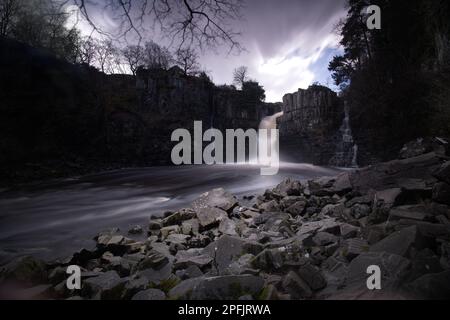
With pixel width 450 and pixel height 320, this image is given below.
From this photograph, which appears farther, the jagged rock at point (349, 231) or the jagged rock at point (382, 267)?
the jagged rock at point (349, 231)

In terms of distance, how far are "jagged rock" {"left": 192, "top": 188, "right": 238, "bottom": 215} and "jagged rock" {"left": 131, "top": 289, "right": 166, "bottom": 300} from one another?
4.13 meters

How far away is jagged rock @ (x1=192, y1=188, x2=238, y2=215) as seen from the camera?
7.12 meters

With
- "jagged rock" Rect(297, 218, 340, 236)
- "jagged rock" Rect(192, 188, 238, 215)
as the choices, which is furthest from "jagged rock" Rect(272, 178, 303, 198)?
"jagged rock" Rect(297, 218, 340, 236)

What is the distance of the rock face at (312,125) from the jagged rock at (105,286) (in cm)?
2436

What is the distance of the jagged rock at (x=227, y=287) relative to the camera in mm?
2633

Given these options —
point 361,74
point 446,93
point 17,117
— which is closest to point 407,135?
point 446,93

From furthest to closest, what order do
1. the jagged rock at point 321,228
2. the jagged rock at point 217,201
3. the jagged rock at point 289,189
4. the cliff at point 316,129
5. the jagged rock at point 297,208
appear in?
the cliff at point 316,129 < the jagged rock at point 289,189 < the jagged rock at point 217,201 < the jagged rock at point 297,208 < the jagged rock at point 321,228

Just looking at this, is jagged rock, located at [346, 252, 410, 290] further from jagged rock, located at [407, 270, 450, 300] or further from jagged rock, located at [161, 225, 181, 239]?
jagged rock, located at [161, 225, 181, 239]

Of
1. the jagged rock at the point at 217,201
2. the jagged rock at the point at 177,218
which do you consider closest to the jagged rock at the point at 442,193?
the jagged rock at the point at 217,201

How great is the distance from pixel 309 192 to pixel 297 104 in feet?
89.2

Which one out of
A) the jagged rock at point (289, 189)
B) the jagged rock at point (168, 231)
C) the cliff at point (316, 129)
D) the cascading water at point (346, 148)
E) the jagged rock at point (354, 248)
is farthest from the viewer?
the cliff at point (316, 129)

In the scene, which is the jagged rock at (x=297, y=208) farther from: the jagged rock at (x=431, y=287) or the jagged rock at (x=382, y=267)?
the jagged rock at (x=431, y=287)

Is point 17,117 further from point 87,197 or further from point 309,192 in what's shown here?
point 309,192

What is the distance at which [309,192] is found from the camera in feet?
24.8
